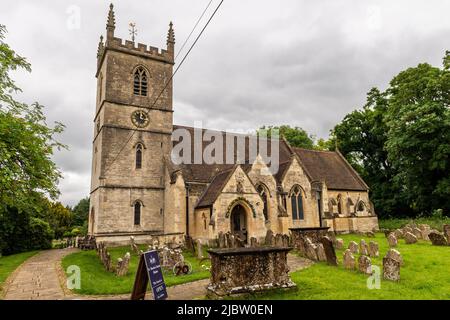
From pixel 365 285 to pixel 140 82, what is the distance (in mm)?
22528

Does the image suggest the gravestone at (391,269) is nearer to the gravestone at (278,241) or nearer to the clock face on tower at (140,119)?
the gravestone at (278,241)

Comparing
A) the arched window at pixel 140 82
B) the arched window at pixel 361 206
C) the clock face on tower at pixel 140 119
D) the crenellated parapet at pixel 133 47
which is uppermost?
the crenellated parapet at pixel 133 47

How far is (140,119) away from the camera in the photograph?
81.4ft

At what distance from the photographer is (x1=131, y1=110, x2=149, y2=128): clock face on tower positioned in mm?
24566

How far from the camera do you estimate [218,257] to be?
7.93m

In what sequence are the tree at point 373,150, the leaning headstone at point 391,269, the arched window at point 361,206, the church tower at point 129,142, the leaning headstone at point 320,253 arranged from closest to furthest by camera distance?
1. the leaning headstone at point 391,269
2. the leaning headstone at point 320,253
3. the church tower at point 129,142
4. the arched window at point 361,206
5. the tree at point 373,150

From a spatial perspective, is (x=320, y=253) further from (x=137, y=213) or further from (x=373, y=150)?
(x=373, y=150)

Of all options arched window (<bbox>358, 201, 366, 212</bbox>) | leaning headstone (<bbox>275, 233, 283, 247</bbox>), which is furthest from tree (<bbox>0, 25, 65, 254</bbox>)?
arched window (<bbox>358, 201, 366, 212</bbox>)

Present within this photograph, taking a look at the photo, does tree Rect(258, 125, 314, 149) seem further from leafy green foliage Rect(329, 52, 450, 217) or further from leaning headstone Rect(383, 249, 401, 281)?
leaning headstone Rect(383, 249, 401, 281)

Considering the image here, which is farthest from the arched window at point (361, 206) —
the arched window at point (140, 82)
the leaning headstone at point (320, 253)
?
the arched window at point (140, 82)

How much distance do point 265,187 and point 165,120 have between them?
32.8 feet

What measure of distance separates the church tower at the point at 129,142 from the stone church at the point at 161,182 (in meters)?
0.07

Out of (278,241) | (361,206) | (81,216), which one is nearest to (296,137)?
(361,206)

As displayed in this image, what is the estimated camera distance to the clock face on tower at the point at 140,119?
24566 mm
